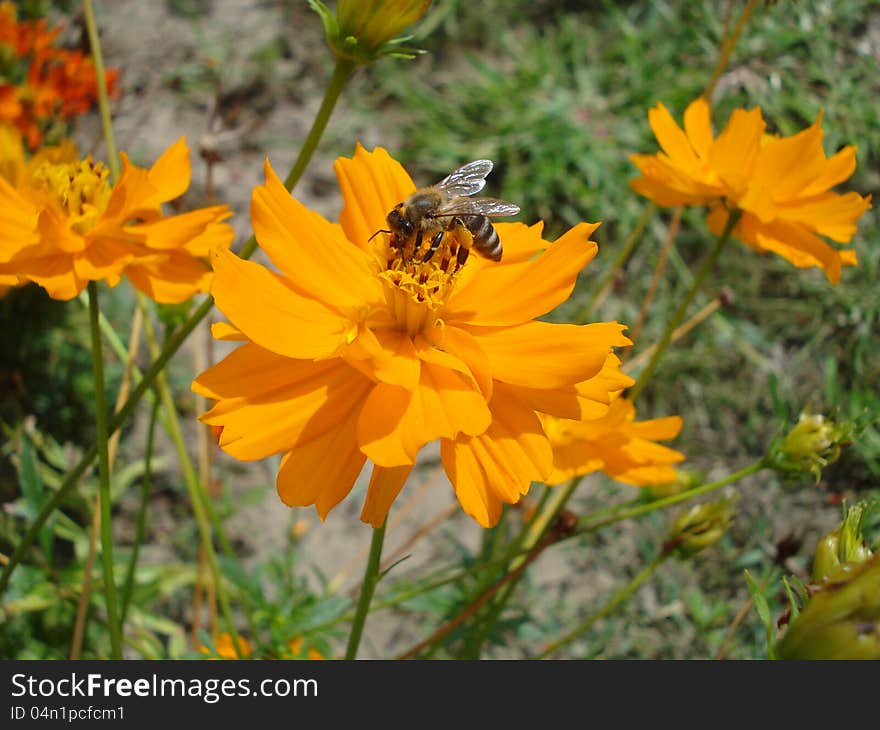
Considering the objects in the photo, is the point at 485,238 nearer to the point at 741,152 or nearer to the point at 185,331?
the point at 185,331

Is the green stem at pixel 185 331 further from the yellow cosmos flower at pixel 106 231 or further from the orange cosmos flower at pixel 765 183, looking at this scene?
the orange cosmos flower at pixel 765 183

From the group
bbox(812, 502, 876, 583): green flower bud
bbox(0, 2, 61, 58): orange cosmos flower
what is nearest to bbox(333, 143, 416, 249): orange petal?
bbox(812, 502, 876, 583): green flower bud

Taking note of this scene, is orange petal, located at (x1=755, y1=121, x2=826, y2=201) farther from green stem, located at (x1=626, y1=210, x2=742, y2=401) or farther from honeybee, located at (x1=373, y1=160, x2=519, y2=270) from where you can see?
honeybee, located at (x1=373, y1=160, x2=519, y2=270)

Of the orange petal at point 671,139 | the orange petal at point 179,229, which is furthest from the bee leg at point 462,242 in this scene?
the orange petal at point 671,139

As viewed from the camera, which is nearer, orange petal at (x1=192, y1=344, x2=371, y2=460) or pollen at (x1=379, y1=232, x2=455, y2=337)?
orange petal at (x1=192, y1=344, x2=371, y2=460)
